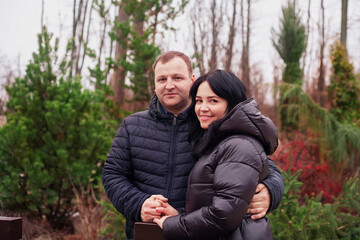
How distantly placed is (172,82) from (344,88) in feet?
26.1

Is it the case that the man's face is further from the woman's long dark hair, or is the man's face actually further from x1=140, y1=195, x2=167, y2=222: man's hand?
x1=140, y1=195, x2=167, y2=222: man's hand

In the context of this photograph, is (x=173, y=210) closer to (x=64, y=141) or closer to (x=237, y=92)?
(x=237, y=92)

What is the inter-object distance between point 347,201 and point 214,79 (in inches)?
118

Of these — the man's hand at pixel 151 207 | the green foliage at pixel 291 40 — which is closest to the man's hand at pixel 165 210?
the man's hand at pixel 151 207

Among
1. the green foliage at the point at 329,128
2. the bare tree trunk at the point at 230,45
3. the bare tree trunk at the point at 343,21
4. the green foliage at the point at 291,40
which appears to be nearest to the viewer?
the green foliage at the point at 329,128

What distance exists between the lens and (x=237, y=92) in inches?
76.4

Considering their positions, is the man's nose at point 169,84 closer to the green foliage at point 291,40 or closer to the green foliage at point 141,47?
the green foliage at point 141,47

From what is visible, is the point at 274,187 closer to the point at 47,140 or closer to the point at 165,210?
the point at 165,210

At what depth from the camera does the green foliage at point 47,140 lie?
5180mm

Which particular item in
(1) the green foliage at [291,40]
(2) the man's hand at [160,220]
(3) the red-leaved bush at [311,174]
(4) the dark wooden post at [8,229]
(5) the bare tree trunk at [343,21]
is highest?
(5) the bare tree trunk at [343,21]

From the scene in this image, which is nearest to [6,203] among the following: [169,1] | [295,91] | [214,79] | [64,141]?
[64,141]

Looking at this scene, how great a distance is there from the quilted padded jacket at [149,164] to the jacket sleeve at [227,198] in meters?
0.46

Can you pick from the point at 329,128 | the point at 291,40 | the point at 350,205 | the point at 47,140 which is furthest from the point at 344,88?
the point at 47,140

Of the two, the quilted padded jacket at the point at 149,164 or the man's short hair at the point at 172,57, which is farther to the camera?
the man's short hair at the point at 172,57
